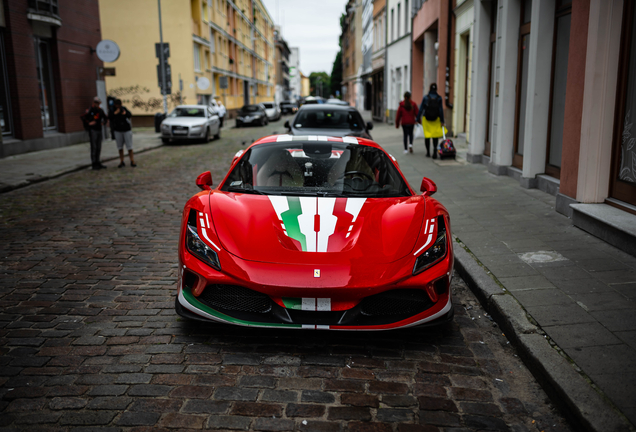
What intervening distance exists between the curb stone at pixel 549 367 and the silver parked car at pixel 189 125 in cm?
1835

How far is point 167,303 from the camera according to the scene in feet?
15.2

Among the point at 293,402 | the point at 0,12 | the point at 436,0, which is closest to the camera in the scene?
the point at 293,402

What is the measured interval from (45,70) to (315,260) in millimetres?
19799

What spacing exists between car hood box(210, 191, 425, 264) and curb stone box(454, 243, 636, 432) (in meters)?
0.98

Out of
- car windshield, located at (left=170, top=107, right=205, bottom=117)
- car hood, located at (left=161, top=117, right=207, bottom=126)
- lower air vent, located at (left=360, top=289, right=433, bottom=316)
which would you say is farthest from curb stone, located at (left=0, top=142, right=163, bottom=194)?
lower air vent, located at (left=360, top=289, right=433, bottom=316)

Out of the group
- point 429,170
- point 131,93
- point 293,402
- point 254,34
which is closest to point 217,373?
point 293,402

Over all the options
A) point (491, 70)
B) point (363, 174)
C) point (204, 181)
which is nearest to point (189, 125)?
point (491, 70)

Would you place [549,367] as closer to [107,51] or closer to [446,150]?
[446,150]

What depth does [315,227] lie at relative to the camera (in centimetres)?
390

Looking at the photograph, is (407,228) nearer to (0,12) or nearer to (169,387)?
(169,387)

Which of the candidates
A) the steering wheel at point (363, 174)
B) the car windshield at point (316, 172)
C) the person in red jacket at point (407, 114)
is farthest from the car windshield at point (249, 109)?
the steering wheel at point (363, 174)

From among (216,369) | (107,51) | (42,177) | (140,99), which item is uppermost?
(107,51)

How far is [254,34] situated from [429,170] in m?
62.1

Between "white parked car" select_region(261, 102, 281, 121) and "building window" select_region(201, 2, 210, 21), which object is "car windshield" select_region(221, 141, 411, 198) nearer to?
"white parked car" select_region(261, 102, 281, 121)
